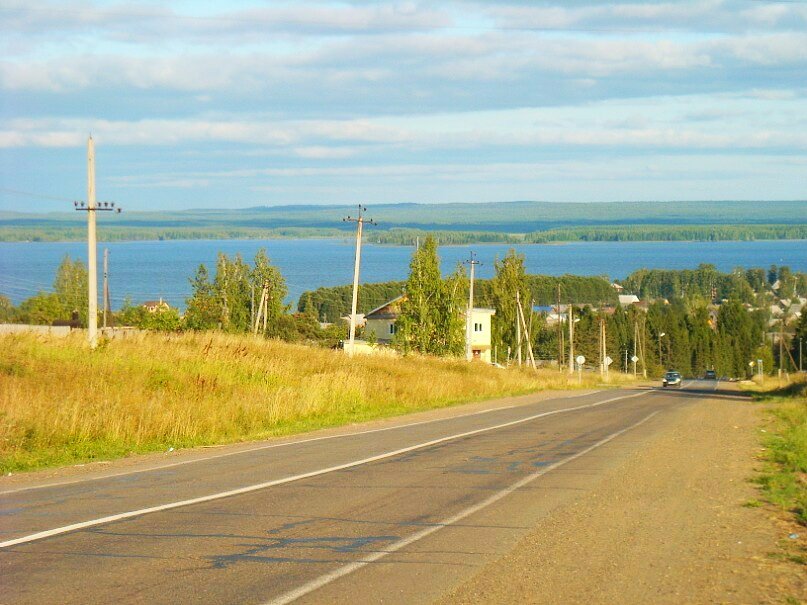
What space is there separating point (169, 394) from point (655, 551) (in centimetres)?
1366

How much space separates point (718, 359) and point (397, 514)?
133 metres

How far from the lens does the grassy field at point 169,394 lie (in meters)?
15.7

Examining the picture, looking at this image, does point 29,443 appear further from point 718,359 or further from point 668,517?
point 718,359

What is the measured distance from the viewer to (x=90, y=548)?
814 cm

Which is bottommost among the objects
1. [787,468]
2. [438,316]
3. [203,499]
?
[787,468]

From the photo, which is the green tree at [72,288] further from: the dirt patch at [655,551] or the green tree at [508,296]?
the dirt patch at [655,551]

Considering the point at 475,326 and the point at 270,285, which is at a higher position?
the point at 270,285

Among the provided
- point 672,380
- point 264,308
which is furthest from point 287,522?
point 672,380

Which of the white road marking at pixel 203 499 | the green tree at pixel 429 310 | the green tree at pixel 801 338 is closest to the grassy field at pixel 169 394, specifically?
the white road marking at pixel 203 499

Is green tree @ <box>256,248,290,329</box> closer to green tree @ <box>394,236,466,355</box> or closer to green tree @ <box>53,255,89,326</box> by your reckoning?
green tree @ <box>394,236,466,355</box>

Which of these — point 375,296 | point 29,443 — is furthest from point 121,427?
point 375,296

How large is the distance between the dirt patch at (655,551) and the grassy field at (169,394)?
8.16 meters

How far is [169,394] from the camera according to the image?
20.0 metres

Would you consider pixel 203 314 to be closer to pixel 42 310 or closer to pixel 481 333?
pixel 42 310
